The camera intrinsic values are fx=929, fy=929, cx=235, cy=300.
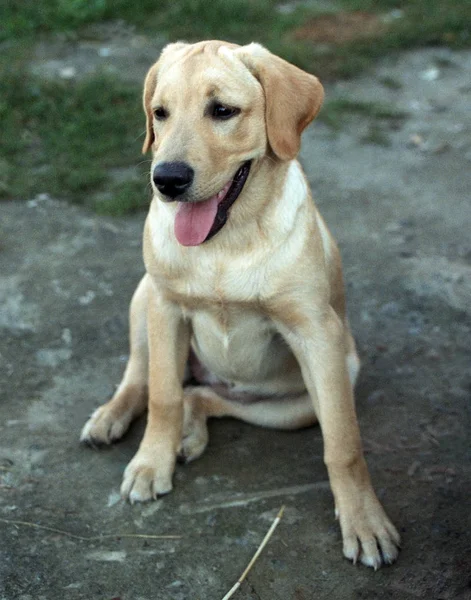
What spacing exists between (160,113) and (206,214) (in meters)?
0.43

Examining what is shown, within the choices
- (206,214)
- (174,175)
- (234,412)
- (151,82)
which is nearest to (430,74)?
(234,412)

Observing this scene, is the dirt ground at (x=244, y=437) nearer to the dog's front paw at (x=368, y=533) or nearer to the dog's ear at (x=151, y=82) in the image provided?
the dog's front paw at (x=368, y=533)

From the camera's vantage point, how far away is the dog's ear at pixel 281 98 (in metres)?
3.41

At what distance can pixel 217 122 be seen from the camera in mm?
3363

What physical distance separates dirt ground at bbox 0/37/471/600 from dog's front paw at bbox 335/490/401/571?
0.17 feet

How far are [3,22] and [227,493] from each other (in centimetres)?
599

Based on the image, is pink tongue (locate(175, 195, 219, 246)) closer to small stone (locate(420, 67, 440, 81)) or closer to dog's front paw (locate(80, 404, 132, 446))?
dog's front paw (locate(80, 404, 132, 446))

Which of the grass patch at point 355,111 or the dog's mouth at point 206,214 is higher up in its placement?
the dog's mouth at point 206,214

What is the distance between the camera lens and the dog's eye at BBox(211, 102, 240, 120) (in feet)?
11.1

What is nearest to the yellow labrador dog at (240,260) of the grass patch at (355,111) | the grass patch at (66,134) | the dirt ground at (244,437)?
the dirt ground at (244,437)

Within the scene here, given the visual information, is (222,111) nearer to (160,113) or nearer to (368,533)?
(160,113)

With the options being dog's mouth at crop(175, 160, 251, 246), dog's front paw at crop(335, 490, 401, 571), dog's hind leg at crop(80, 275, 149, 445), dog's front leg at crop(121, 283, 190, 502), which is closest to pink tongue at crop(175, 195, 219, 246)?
dog's mouth at crop(175, 160, 251, 246)

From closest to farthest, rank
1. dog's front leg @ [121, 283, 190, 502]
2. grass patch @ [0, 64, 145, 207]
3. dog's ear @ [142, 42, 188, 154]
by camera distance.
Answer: dog's ear @ [142, 42, 188, 154]
dog's front leg @ [121, 283, 190, 502]
grass patch @ [0, 64, 145, 207]

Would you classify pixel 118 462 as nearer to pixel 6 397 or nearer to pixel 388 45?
pixel 6 397
